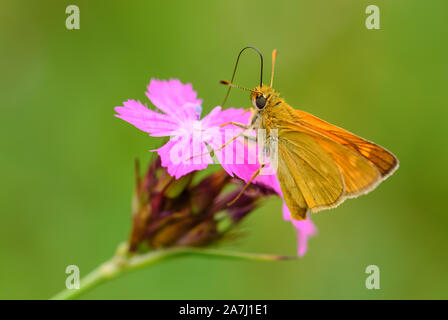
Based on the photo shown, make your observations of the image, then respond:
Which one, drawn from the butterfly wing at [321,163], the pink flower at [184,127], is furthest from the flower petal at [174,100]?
the butterfly wing at [321,163]

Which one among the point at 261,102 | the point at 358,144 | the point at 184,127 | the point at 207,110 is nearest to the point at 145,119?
the point at 184,127

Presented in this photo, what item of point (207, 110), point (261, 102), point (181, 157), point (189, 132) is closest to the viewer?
point (181, 157)

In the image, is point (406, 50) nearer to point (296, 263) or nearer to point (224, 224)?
point (296, 263)

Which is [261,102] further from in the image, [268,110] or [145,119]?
[145,119]

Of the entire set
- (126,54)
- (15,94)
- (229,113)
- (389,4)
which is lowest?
(229,113)

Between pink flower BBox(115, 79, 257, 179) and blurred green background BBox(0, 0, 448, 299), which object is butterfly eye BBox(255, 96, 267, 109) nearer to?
pink flower BBox(115, 79, 257, 179)

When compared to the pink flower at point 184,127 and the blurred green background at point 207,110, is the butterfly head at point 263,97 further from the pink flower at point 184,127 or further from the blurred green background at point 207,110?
the blurred green background at point 207,110

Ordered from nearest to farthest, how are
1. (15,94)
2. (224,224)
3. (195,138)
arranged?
(195,138) → (224,224) → (15,94)
